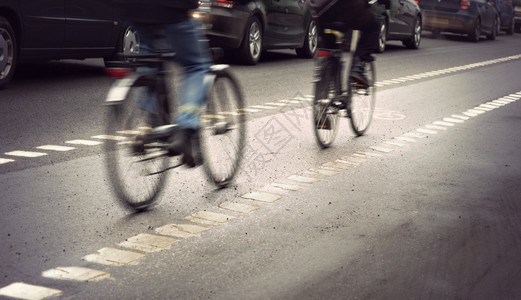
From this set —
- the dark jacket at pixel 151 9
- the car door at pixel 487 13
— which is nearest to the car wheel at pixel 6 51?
the dark jacket at pixel 151 9

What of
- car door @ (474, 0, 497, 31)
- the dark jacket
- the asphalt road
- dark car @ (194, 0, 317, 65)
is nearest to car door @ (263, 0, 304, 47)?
dark car @ (194, 0, 317, 65)

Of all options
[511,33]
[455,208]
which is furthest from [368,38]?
[511,33]

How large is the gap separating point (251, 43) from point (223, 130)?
876 centimetres

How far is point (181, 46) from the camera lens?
17.1ft

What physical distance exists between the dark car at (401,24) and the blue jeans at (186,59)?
563 inches

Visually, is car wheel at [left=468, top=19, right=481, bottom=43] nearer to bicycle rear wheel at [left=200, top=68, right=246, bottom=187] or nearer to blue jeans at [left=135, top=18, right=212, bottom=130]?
bicycle rear wheel at [left=200, top=68, right=246, bottom=187]

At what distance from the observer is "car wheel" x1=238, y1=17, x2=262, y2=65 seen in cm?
1433

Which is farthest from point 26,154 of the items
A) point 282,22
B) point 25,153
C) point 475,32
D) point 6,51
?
point 475,32

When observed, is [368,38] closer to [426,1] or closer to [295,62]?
[295,62]

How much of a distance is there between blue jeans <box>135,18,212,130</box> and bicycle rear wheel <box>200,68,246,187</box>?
0.24m

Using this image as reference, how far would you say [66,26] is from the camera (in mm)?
10859

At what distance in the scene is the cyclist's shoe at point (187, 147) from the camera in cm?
528

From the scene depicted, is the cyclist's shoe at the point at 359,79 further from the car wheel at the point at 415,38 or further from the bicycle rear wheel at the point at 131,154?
the car wheel at the point at 415,38

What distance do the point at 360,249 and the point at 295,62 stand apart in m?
11.7
